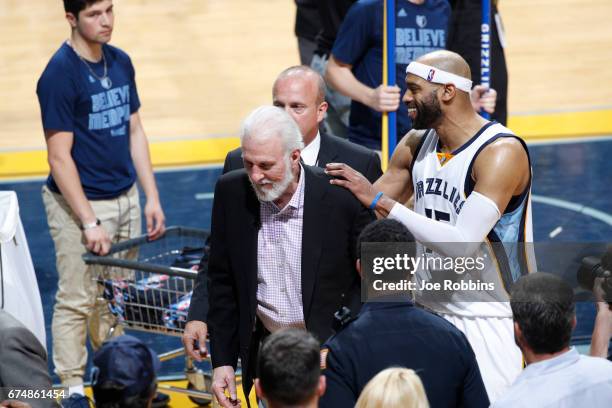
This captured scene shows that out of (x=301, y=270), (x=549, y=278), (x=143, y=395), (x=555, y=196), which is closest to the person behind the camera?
(x=143, y=395)

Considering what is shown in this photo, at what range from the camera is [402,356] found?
3.73m

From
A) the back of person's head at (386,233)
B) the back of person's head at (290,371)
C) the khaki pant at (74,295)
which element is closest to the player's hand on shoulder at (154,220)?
the khaki pant at (74,295)

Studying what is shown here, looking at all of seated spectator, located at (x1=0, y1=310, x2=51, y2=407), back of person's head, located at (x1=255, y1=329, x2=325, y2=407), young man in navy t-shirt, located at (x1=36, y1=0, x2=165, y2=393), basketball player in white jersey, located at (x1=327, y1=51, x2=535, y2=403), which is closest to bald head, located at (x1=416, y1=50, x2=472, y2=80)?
basketball player in white jersey, located at (x1=327, y1=51, x2=535, y2=403)

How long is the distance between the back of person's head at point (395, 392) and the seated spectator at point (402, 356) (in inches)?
17.3

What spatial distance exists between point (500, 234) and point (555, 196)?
16.5 ft

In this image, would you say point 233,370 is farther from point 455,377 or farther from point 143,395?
point 143,395

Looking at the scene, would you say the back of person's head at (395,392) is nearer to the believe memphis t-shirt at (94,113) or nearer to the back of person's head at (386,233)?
the back of person's head at (386,233)

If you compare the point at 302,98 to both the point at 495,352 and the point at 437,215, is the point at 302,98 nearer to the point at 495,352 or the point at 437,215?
the point at 437,215

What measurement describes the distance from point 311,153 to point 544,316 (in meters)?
1.82

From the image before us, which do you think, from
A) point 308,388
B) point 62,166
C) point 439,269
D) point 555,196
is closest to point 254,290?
point 439,269

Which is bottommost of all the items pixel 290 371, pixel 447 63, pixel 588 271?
pixel 588 271

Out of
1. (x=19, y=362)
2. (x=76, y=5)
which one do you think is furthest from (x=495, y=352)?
(x=76, y=5)

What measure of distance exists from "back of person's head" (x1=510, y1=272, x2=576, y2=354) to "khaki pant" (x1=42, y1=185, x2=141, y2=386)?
3.24m

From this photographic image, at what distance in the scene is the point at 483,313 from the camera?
4.66 metres
